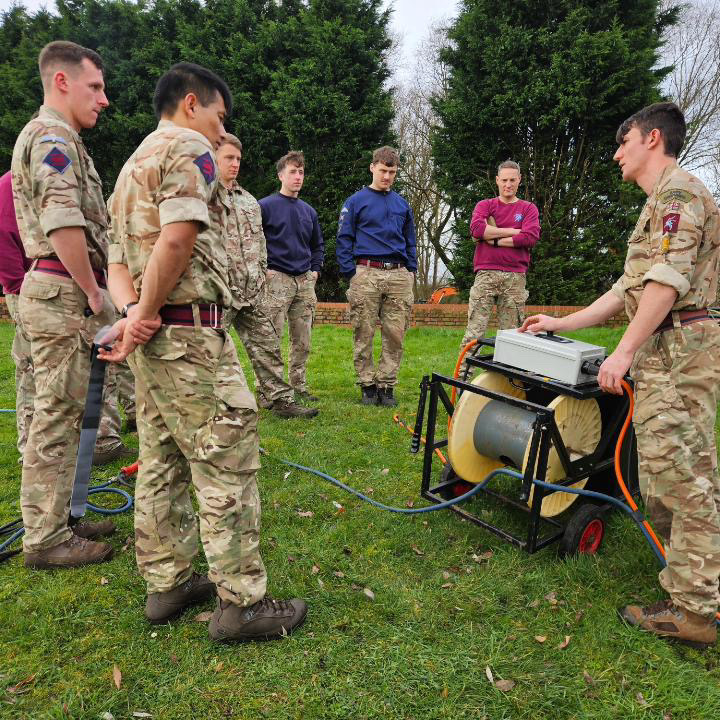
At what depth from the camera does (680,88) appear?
16.0 m

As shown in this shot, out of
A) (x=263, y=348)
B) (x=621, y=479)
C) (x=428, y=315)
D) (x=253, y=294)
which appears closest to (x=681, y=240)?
(x=621, y=479)

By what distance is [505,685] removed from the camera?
2271 millimetres

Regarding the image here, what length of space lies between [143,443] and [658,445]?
2.29 m

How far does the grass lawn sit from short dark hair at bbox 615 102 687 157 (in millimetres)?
2157

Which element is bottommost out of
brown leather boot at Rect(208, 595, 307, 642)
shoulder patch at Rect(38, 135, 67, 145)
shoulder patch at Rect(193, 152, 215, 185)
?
brown leather boot at Rect(208, 595, 307, 642)

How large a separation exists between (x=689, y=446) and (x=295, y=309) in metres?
4.15

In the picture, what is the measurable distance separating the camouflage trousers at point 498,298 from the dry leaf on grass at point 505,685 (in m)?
4.56

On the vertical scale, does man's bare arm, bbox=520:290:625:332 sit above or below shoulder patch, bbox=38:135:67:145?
below

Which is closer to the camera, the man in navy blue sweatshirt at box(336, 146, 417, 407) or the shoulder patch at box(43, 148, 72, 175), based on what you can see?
the shoulder patch at box(43, 148, 72, 175)

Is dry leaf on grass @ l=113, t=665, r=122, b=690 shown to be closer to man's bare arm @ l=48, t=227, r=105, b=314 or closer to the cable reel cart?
man's bare arm @ l=48, t=227, r=105, b=314

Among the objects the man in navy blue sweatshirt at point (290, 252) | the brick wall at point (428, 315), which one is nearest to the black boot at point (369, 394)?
the man in navy blue sweatshirt at point (290, 252)

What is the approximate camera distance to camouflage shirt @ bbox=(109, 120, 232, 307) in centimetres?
204

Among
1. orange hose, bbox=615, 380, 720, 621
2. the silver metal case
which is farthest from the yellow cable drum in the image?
orange hose, bbox=615, 380, 720, 621

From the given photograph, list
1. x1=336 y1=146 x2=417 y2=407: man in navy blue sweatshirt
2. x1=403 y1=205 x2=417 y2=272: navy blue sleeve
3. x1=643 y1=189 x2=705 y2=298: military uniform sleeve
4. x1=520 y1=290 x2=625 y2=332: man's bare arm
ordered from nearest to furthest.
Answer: x1=643 y1=189 x2=705 y2=298: military uniform sleeve
x1=520 y1=290 x2=625 y2=332: man's bare arm
x1=336 y1=146 x2=417 y2=407: man in navy blue sweatshirt
x1=403 y1=205 x2=417 y2=272: navy blue sleeve
